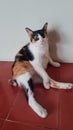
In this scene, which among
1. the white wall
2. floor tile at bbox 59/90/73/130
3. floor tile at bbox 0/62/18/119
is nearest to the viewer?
floor tile at bbox 59/90/73/130

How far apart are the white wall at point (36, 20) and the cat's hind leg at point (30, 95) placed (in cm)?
34

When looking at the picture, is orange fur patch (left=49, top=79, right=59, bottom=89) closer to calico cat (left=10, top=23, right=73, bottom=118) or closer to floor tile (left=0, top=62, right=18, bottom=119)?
calico cat (left=10, top=23, right=73, bottom=118)

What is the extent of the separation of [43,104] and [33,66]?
249mm

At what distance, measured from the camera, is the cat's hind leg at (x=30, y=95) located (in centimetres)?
94

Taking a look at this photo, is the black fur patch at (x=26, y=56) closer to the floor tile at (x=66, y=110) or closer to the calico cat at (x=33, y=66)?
the calico cat at (x=33, y=66)

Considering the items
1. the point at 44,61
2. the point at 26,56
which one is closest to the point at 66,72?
the point at 44,61

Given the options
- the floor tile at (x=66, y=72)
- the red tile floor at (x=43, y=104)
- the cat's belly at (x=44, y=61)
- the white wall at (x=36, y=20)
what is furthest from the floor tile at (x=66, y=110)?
the white wall at (x=36, y=20)

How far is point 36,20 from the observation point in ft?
3.96

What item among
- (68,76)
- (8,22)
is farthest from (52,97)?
(8,22)

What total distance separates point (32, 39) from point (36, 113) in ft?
1.38

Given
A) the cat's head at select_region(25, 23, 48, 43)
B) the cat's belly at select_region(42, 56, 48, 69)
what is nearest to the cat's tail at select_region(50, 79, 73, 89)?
the cat's belly at select_region(42, 56, 48, 69)

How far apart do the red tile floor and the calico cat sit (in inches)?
1.8

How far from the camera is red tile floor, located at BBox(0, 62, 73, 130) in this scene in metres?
0.90

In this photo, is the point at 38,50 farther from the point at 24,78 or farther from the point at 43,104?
the point at 43,104
